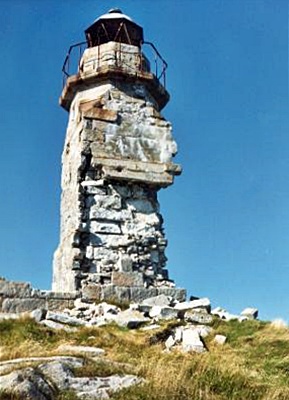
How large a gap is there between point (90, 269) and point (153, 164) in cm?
286

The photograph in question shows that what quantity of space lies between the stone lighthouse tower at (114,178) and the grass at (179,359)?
2.83 metres

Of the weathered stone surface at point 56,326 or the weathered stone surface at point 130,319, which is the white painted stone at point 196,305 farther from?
the weathered stone surface at point 56,326

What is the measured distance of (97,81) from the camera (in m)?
15.3

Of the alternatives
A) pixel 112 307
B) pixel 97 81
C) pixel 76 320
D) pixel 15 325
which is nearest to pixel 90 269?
pixel 112 307

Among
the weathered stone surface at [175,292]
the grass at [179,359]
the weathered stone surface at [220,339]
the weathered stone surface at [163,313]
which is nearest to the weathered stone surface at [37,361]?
the grass at [179,359]

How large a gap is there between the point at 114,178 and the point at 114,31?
466 centimetres

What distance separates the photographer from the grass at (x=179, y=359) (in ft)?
22.2

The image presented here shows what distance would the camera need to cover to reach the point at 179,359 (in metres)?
8.49

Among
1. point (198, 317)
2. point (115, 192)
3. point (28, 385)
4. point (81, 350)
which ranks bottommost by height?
point (28, 385)

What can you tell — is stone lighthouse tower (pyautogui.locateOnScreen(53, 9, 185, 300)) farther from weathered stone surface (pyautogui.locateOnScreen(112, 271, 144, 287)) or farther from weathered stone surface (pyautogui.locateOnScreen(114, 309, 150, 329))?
weathered stone surface (pyautogui.locateOnScreen(114, 309, 150, 329))

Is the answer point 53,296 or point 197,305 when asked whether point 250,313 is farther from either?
point 53,296

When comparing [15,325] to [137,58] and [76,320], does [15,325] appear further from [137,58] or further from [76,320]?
[137,58]

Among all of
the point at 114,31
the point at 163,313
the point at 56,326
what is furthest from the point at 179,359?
the point at 114,31

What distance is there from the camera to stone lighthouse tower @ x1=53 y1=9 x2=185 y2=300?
533 inches
